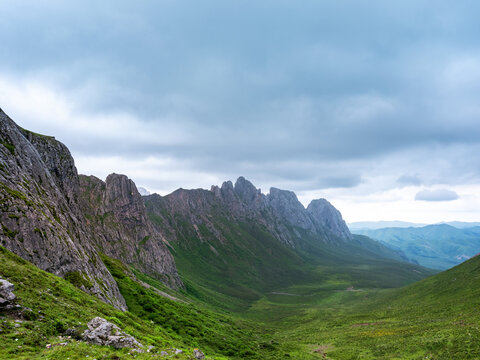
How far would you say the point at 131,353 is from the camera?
A: 19.8 meters

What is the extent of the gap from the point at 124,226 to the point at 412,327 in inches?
6231

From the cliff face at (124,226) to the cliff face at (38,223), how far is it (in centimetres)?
7680

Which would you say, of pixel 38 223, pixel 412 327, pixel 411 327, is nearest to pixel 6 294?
pixel 38 223

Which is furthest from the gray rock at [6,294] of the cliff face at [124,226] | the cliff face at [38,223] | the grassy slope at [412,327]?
the cliff face at [124,226]

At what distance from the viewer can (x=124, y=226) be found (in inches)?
6225

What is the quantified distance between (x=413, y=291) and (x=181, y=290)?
13351 cm

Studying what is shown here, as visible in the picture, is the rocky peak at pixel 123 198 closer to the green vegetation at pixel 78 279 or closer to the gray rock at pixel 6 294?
the green vegetation at pixel 78 279

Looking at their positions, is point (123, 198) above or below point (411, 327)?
above

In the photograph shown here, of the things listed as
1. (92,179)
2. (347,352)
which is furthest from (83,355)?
(92,179)

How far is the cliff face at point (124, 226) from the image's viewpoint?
136250 millimetres

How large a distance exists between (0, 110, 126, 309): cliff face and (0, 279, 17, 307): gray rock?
635 inches

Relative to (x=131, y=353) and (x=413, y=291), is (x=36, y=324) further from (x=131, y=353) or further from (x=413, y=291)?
(x=413, y=291)

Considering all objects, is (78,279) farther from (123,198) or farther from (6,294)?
(123,198)

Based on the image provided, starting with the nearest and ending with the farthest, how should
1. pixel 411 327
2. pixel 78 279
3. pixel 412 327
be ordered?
pixel 78 279 → pixel 412 327 → pixel 411 327
